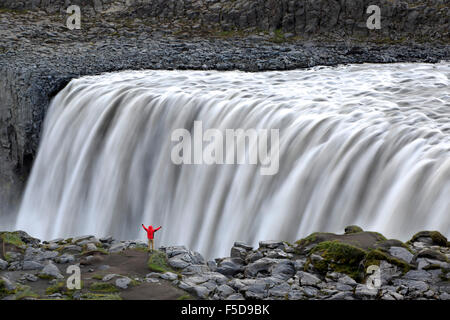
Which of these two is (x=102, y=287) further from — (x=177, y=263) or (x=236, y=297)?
(x=236, y=297)

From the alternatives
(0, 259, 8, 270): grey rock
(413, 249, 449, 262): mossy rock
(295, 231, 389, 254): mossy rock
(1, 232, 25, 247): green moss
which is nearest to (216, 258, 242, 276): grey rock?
(295, 231, 389, 254): mossy rock

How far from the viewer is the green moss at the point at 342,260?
7391 mm

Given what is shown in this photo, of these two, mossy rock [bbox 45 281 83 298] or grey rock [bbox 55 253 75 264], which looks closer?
mossy rock [bbox 45 281 83 298]

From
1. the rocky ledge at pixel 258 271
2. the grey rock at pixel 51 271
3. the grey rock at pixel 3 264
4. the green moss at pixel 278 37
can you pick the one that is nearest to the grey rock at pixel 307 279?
the rocky ledge at pixel 258 271

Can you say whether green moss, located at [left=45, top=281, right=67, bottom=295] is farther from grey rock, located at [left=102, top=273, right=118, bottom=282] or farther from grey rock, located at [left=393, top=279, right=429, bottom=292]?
grey rock, located at [left=393, top=279, right=429, bottom=292]

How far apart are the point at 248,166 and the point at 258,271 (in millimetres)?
4581

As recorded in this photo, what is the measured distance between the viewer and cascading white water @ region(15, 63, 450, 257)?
10164mm

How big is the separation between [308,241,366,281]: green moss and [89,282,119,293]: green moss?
257 centimetres

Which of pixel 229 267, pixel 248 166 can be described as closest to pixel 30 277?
pixel 229 267

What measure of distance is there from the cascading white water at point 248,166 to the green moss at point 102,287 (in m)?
3.96

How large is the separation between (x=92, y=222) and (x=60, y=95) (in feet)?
17.4

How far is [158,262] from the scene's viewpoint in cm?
841

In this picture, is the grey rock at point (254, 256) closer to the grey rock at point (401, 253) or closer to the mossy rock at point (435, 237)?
the grey rock at point (401, 253)
